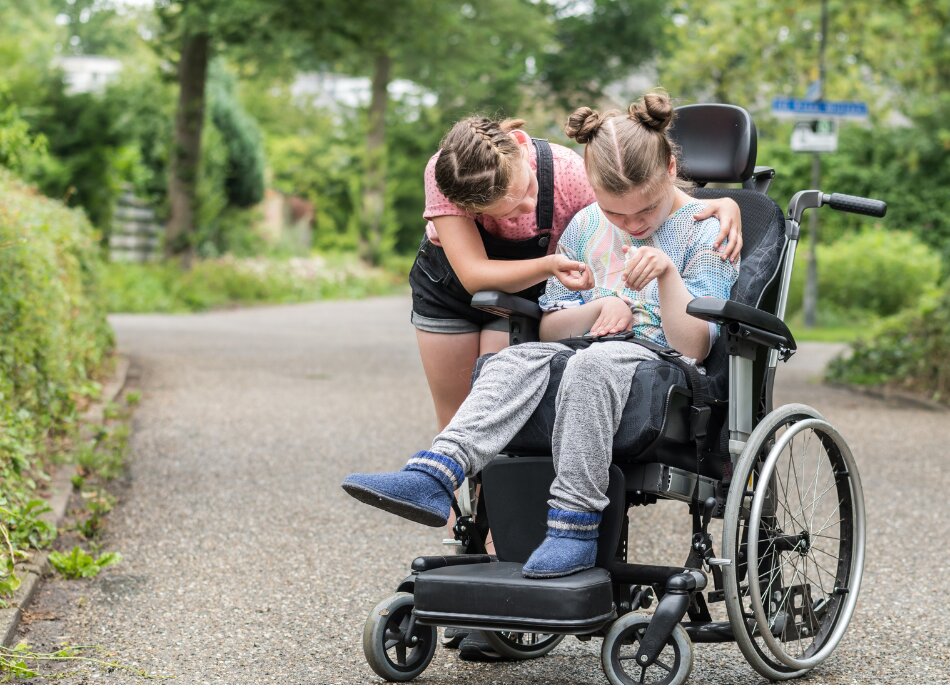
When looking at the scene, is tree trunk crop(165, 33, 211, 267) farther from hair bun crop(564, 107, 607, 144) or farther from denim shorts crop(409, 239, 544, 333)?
hair bun crop(564, 107, 607, 144)

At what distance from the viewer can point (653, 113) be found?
10.7ft

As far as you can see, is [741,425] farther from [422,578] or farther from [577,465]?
[422,578]

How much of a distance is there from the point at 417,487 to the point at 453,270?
0.93 metres

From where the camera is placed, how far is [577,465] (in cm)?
303

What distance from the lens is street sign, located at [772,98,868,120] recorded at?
1239 centimetres

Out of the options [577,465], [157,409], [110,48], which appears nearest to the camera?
[577,465]

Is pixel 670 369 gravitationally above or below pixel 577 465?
above

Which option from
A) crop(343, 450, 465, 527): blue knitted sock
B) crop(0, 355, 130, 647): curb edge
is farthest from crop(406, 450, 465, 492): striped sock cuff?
crop(0, 355, 130, 647): curb edge

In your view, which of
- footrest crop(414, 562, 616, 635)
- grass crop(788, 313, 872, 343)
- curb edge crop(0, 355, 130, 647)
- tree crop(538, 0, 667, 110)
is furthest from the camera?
tree crop(538, 0, 667, 110)

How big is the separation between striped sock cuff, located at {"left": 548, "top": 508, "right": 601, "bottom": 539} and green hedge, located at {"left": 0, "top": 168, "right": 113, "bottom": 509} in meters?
1.86

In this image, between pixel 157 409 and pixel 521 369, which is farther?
pixel 157 409

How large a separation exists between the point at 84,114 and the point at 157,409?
9.64 metres

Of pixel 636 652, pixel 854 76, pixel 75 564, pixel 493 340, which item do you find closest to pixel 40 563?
pixel 75 564

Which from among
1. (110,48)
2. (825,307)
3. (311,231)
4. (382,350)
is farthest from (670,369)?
(110,48)
